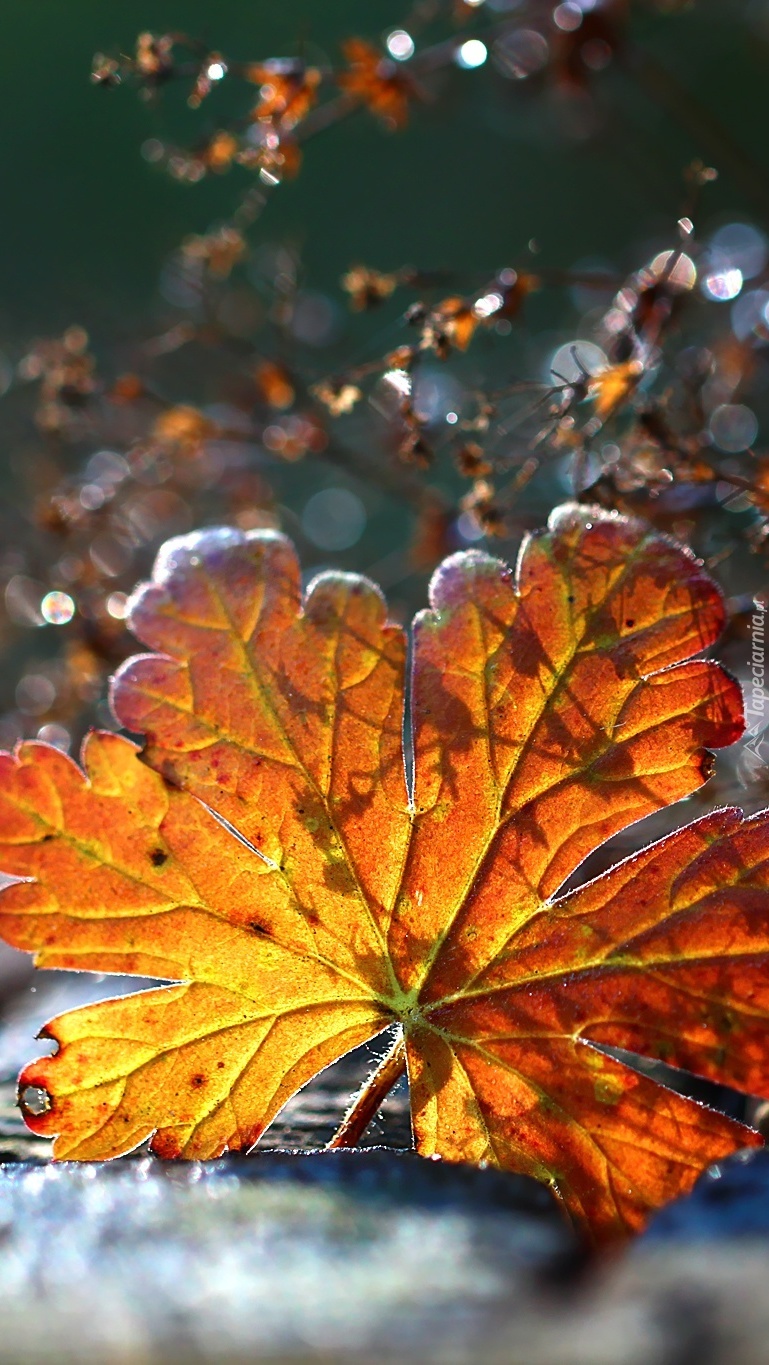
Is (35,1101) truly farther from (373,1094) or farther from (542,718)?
(542,718)

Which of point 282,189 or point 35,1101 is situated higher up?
point 35,1101

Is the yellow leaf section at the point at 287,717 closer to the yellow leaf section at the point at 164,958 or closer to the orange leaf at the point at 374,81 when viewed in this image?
the yellow leaf section at the point at 164,958

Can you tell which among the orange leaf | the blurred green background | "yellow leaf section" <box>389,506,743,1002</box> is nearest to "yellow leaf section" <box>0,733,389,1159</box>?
"yellow leaf section" <box>389,506,743,1002</box>

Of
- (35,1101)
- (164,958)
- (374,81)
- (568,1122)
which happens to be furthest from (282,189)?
(568,1122)

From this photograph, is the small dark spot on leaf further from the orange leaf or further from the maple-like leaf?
the orange leaf

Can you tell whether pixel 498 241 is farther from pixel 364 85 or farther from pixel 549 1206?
pixel 549 1206

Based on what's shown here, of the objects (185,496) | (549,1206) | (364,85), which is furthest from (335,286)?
(549,1206)
